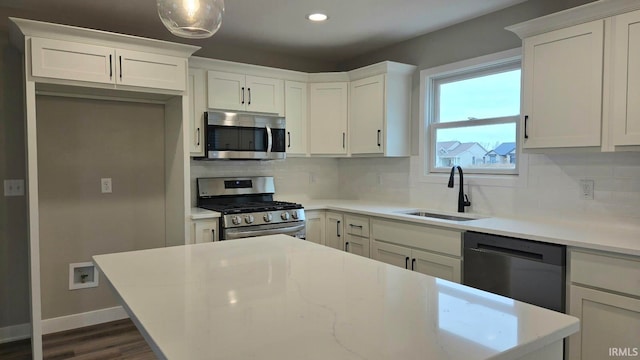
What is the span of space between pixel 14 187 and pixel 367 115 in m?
2.96

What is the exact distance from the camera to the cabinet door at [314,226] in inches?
157

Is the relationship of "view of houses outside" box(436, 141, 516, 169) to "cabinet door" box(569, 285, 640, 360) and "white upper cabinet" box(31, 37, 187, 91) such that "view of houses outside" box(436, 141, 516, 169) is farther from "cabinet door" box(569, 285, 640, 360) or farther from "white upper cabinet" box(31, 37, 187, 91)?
"white upper cabinet" box(31, 37, 187, 91)

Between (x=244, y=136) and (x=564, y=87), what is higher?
(x=564, y=87)

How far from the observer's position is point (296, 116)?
4250mm

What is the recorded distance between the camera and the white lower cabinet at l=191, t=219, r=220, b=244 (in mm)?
3379

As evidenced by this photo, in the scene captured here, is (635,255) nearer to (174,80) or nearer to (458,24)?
(458,24)

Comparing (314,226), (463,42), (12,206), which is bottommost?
Answer: (314,226)

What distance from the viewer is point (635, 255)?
200 centimetres

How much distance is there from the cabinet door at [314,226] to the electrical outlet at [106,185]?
1702 millimetres

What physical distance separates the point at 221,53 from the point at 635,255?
3.64 meters

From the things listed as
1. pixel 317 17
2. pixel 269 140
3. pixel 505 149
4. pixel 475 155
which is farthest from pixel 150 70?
pixel 505 149

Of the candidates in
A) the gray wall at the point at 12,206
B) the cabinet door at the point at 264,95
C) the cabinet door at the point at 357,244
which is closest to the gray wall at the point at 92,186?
the gray wall at the point at 12,206

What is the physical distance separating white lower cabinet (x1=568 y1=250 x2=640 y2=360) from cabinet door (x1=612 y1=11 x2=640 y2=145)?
689 mm

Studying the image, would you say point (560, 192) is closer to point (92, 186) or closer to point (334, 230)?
point (334, 230)
